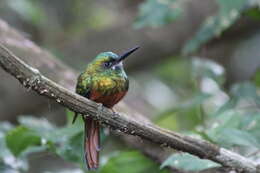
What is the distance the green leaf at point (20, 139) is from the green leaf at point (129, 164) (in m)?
0.35

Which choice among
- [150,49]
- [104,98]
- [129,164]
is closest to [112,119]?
[104,98]

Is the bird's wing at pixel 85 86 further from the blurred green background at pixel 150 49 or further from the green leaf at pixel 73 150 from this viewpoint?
the blurred green background at pixel 150 49

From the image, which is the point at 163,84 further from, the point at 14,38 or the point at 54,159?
the point at 14,38

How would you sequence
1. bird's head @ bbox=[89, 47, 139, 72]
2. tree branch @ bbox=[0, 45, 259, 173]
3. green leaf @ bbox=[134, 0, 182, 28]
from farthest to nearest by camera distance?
A: 1. green leaf @ bbox=[134, 0, 182, 28]
2. bird's head @ bbox=[89, 47, 139, 72]
3. tree branch @ bbox=[0, 45, 259, 173]

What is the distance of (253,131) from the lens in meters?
2.59

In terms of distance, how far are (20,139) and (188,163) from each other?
2.59 feet

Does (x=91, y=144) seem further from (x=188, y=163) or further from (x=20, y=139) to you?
(x=20, y=139)

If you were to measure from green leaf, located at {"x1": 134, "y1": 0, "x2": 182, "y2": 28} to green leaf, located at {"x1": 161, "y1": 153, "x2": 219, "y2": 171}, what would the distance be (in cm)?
110

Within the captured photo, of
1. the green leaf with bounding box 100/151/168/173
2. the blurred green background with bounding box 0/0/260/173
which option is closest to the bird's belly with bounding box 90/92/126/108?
the green leaf with bounding box 100/151/168/173

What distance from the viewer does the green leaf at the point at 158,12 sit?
3.32 meters

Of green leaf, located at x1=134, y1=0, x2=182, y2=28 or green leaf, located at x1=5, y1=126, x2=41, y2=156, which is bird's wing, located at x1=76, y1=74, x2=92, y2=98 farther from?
green leaf, located at x1=134, y1=0, x2=182, y2=28

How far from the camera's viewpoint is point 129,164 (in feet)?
9.05

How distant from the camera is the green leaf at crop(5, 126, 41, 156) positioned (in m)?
2.70

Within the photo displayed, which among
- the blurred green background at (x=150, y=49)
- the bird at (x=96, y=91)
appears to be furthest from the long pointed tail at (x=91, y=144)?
the blurred green background at (x=150, y=49)
